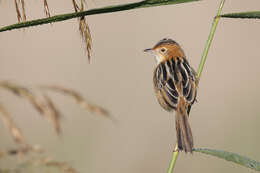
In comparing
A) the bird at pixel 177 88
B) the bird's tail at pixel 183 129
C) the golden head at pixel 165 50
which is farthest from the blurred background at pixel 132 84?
the bird's tail at pixel 183 129

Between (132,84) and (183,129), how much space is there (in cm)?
774

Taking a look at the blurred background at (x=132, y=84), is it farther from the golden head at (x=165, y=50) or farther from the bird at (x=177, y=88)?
the bird at (x=177, y=88)

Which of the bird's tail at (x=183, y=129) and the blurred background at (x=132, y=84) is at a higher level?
the blurred background at (x=132, y=84)

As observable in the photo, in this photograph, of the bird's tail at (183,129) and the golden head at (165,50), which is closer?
the bird's tail at (183,129)

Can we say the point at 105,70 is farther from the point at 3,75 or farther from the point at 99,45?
the point at 3,75

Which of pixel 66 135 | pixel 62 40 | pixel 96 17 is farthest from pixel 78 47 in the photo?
pixel 66 135

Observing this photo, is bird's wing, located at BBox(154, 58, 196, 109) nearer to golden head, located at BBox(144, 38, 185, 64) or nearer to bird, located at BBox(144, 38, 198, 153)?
bird, located at BBox(144, 38, 198, 153)

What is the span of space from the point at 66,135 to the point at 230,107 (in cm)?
367

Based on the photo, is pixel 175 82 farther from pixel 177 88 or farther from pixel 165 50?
pixel 165 50

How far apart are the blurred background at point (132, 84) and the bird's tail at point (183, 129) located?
4658 mm

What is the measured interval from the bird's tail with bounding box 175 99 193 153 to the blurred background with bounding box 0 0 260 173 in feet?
15.3

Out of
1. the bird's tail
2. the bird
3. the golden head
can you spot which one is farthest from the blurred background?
the bird's tail

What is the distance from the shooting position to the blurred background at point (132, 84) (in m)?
9.48

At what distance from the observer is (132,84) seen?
11.7 metres
